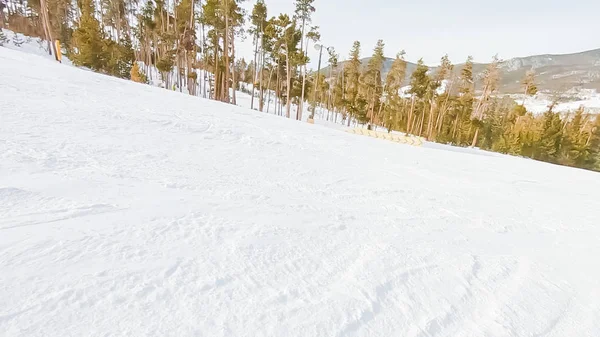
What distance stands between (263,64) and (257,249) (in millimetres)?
26830

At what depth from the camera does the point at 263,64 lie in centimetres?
2656

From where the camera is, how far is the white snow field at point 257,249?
1538mm

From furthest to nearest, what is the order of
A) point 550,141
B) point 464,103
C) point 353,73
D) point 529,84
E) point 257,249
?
point 353,73
point 464,103
point 529,84
point 550,141
point 257,249

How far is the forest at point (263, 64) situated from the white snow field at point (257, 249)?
675 inches

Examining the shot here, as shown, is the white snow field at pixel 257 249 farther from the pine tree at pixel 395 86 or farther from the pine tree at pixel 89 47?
the pine tree at pixel 395 86

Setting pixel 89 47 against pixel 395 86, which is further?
pixel 395 86

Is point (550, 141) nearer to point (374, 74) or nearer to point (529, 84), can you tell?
point (529, 84)

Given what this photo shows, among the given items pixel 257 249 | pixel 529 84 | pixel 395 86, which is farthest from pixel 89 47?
pixel 529 84

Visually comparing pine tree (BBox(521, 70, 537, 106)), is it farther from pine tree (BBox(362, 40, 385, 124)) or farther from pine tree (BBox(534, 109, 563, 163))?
pine tree (BBox(362, 40, 385, 124))

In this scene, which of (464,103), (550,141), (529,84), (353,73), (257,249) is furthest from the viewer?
(353,73)

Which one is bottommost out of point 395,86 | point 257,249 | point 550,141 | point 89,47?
point 257,249

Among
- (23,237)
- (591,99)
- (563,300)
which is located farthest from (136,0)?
(591,99)

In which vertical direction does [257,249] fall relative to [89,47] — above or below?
below

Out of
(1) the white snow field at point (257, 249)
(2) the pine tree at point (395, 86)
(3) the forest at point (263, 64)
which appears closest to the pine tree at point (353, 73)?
(3) the forest at point (263, 64)
